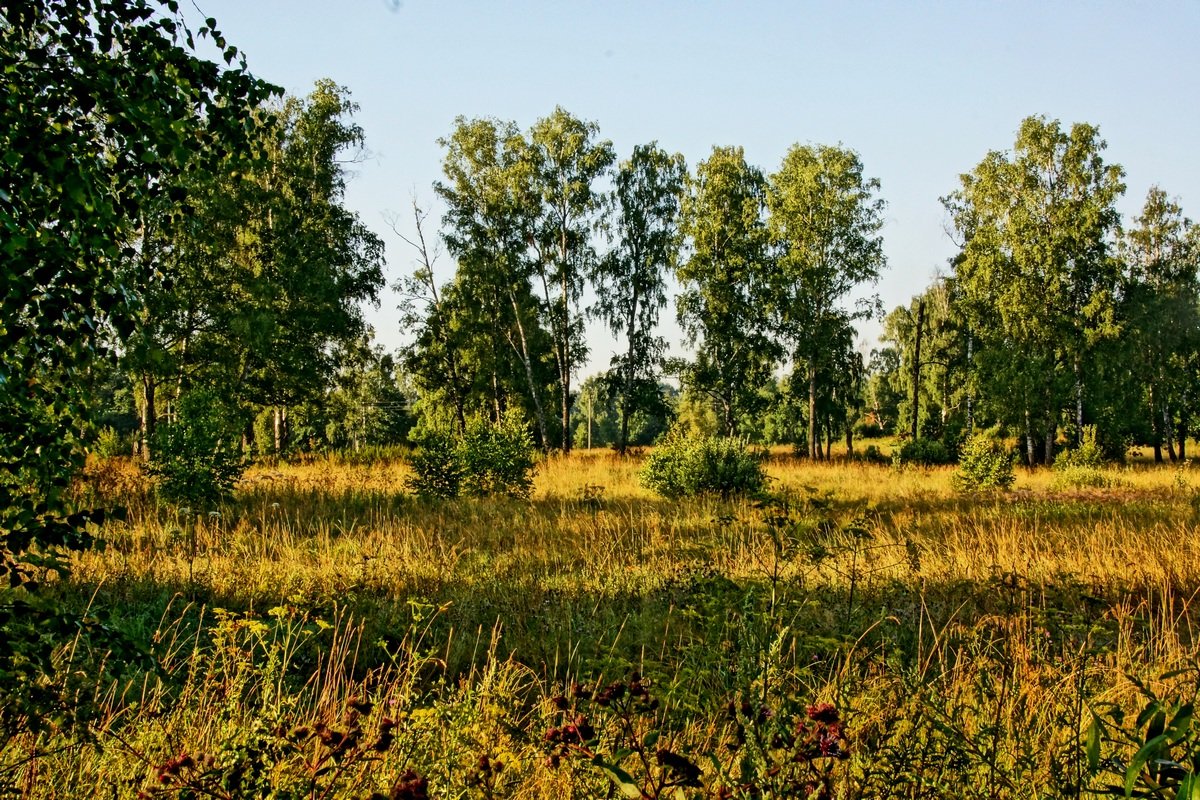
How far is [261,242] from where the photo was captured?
18.3 m

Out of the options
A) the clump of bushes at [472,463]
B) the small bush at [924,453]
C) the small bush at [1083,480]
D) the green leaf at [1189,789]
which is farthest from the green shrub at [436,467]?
the small bush at [924,453]

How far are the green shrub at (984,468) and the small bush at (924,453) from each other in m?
8.77

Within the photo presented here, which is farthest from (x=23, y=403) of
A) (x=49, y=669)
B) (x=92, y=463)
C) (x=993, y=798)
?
(x=92, y=463)

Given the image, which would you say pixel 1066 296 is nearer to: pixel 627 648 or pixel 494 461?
pixel 494 461

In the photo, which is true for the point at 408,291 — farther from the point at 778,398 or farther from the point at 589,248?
the point at 778,398

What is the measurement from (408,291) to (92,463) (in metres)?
11.8

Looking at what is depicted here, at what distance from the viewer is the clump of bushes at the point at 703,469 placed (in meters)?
12.5

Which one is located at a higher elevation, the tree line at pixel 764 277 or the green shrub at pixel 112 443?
the tree line at pixel 764 277

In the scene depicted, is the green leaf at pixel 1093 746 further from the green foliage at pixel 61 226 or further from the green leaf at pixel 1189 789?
the green foliage at pixel 61 226

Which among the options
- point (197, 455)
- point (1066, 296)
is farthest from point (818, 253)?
point (197, 455)

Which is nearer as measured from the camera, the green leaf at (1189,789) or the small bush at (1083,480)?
the green leaf at (1189,789)

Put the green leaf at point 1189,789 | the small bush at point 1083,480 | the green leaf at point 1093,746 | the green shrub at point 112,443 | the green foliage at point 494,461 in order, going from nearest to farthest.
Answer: the green leaf at point 1189,789, the green leaf at point 1093,746, the green foliage at point 494,461, the green shrub at point 112,443, the small bush at point 1083,480

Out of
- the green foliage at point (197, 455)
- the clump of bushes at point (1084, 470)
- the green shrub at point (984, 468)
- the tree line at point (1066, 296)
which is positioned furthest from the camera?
the tree line at point (1066, 296)

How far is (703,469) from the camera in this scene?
1257 centimetres
